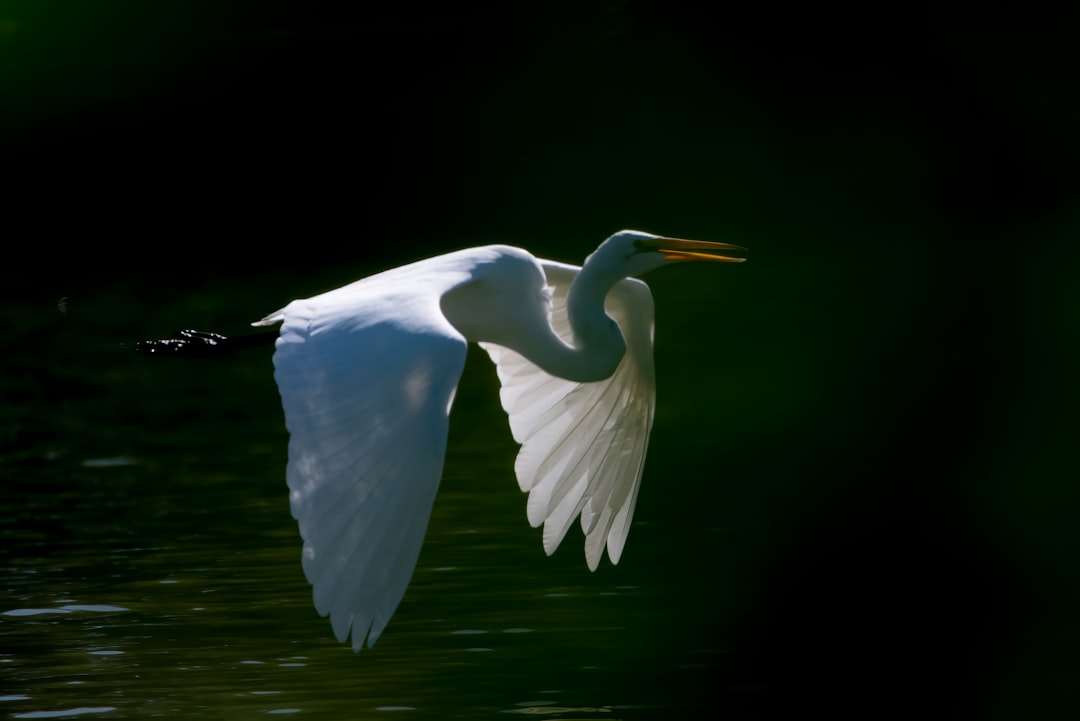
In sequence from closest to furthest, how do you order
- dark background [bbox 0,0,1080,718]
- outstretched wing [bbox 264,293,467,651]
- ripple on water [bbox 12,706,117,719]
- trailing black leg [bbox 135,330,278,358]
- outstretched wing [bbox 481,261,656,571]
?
outstretched wing [bbox 264,293,467,651] → ripple on water [bbox 12,706,117,719] → outstretched wing [bbox 481,261,656,571] → trailing black leg [bbox 135,330,278,358] → dark background [bbox 0,0,1080,718]

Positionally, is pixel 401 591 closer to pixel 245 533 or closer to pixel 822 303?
pixel 245 533

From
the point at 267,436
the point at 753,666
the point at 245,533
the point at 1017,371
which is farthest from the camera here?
the point at 1017,371

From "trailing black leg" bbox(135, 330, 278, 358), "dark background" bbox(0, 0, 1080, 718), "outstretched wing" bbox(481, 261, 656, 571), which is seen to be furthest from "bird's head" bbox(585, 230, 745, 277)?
"dark background" bbox(0, 0, 1080, 718)

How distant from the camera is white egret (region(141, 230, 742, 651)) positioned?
12.7ft

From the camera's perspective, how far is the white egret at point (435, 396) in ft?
12.7

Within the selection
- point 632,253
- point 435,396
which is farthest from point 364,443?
point 632,253

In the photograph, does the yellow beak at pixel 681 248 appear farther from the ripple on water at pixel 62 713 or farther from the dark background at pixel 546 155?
the dark background at pixel 546 155

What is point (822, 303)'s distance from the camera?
1311cm

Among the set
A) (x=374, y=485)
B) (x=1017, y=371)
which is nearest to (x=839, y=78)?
(x=1017, y=371)

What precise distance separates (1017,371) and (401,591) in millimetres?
6945

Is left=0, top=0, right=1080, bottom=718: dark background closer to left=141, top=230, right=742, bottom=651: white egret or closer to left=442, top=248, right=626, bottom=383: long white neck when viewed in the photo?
left=141, top=230, right=742, bottom=651: white egret

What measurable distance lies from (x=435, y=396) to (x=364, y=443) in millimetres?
198

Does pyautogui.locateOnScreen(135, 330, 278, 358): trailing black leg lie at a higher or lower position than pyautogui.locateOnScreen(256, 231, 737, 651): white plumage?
lower

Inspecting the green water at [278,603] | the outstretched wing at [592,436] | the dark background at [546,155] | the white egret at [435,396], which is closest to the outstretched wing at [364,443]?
the white egret at [435,396]
